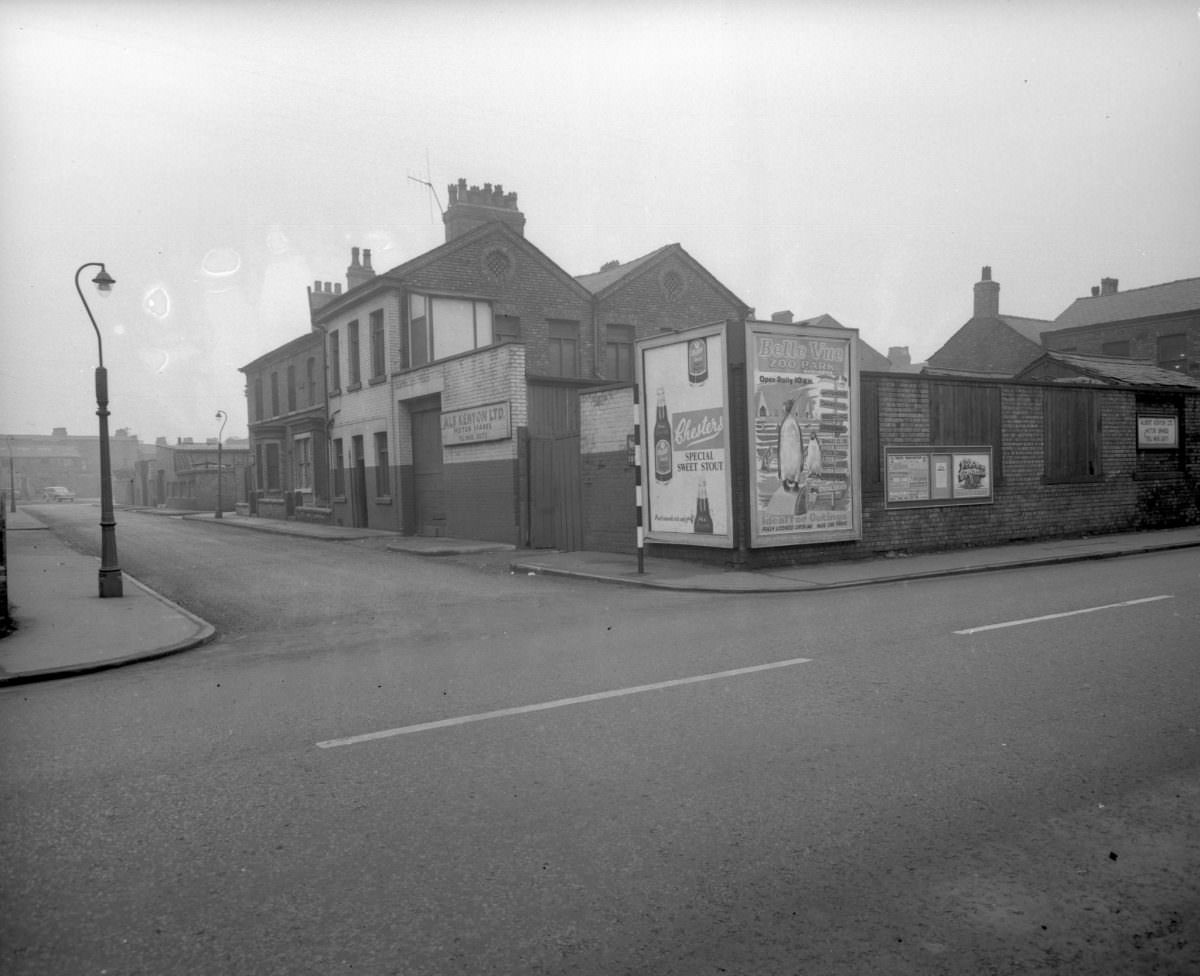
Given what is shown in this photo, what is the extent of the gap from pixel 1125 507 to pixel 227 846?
69.5 ft

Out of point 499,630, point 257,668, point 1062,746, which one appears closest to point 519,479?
point 499,630

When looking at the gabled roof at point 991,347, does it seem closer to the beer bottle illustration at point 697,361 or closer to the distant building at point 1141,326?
the distant building at point 1141,326

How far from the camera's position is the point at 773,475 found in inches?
579

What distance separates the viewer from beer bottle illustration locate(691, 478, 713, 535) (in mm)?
15138

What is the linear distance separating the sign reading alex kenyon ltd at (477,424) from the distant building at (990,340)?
101 ft

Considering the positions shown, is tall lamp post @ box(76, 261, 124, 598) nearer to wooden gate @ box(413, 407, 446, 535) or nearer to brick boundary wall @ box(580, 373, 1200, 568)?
brick boundary wall @ box(580, 373, 1200, 568)

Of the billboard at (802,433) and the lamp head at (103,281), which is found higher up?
the lamp head at (103,281)

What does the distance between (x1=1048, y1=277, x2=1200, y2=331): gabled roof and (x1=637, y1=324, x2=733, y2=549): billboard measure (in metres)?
37.1

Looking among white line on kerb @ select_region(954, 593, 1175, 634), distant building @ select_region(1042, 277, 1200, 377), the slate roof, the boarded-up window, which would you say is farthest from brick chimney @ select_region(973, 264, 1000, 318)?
white line on kerb @ select_region(954, 593, 1175, 634)

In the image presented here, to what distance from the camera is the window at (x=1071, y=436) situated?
61.1 feet

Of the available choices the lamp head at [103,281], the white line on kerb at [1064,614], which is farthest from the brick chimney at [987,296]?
the lamp head at [103,281]

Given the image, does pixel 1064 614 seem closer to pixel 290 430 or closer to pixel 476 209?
pixel 476 209

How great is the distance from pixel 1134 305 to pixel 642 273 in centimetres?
2950

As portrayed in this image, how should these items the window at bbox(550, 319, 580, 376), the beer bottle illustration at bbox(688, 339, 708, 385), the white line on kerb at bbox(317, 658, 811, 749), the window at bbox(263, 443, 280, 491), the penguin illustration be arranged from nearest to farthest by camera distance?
the white line on kerb at bbox(317, 658, 811, 749) < the penguin illustration < the beer bottle illustration at bbox(688, 339, 708, 385) < the window at bbox(550, 319, 580, 376) < the window at bbox(263, 443, 280, 491)
